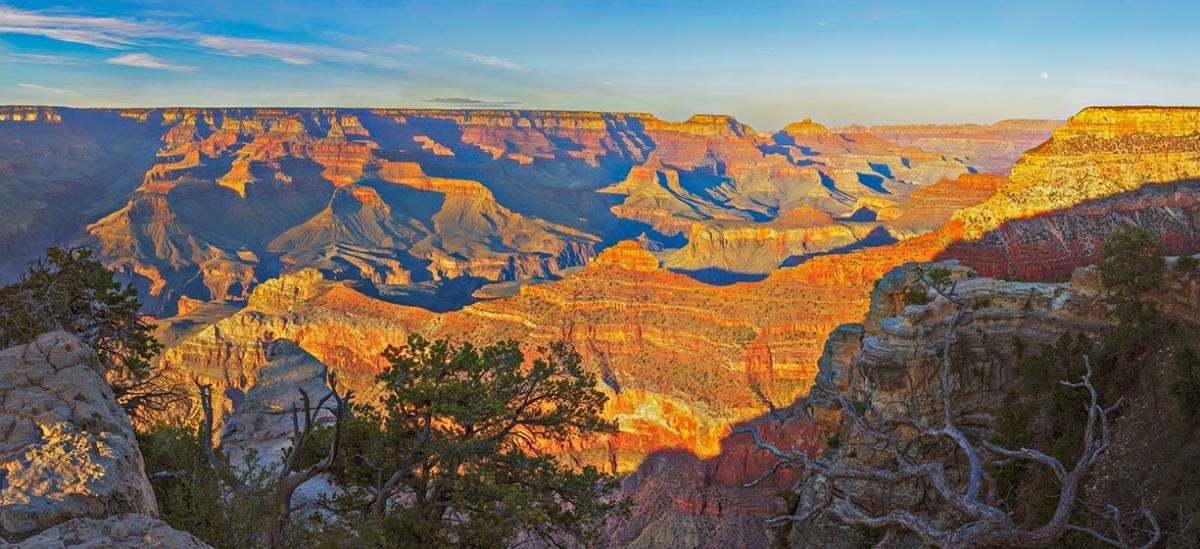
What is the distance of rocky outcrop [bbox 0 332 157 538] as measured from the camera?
29.8 feet

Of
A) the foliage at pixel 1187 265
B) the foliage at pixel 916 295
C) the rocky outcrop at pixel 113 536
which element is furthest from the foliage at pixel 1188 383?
the rocky outcrop at pixel 113 536

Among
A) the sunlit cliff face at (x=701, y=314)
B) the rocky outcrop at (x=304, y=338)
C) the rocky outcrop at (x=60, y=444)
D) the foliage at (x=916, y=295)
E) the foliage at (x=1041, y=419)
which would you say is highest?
the rocky outcrop at (x=60, y=444)

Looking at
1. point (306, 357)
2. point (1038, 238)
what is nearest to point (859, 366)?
point (306, 357)

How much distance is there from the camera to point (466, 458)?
53.6 ft

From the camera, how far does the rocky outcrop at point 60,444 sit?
909 centimetres

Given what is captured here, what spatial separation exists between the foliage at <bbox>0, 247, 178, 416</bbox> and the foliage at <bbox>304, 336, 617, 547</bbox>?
24.0 feet

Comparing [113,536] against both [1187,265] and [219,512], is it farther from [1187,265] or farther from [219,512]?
[1187,265]

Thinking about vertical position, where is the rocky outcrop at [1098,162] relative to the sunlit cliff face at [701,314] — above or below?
above

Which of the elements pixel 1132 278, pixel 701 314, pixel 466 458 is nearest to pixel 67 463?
pixel 466 458

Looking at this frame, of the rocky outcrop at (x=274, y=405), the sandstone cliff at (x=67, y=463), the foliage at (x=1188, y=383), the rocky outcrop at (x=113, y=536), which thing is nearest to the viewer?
the rocky outcrop at (x=113, y=536)

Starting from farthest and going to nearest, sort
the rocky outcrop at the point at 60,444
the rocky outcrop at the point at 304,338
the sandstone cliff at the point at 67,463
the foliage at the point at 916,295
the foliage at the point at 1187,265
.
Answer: the rocky outcrop at the point at 304,338, the foliage at the point at 916,295, the foliage at the point at 1187,265, the rocky outcrop at the point at 60,444, the sandstone cliff at the point at 67,463

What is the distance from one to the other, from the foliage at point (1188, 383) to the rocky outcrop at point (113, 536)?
1801 cm

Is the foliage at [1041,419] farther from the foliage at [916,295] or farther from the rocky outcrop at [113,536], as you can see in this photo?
the rocky outcrop at [113,536]

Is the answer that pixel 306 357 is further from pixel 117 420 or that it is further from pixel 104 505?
pixel 104 505
